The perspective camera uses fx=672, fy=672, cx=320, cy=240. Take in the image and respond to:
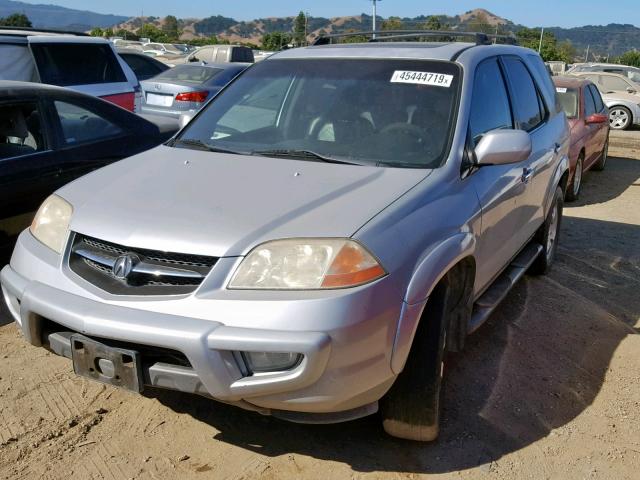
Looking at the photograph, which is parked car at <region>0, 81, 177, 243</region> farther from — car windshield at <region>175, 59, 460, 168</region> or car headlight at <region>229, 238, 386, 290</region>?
car headlight at <region>229, 238, 386, 290</region>

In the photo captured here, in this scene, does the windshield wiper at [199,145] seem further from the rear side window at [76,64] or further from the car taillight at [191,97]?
the car taillight at [191,97]

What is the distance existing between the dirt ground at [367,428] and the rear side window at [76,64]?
14.7 feet

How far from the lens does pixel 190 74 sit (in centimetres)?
1202

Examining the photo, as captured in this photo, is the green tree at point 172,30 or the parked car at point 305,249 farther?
the green tree at point 172,30

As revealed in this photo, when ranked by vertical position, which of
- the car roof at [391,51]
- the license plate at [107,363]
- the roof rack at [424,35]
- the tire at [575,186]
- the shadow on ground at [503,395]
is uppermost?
the roof rack at [424,35]

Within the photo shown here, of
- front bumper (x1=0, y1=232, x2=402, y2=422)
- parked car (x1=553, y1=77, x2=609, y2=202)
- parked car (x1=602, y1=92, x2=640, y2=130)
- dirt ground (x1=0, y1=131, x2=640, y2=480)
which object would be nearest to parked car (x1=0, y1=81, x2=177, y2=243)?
dirt ground (x1=0, y1=131, x2=640, y2=480)

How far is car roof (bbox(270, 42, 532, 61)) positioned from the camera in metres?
3.78

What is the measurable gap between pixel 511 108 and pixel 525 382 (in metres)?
1.71

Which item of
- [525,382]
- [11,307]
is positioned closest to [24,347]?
[11,307]

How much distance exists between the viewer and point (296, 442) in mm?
3029

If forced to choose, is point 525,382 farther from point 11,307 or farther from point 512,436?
point 11,307

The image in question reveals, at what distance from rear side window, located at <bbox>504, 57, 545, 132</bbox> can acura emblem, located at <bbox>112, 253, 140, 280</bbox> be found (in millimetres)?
2742

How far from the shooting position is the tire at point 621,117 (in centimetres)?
1695

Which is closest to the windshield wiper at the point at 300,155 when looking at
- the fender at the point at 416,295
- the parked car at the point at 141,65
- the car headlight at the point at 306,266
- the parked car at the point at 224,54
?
the fender at the point at 416,295
